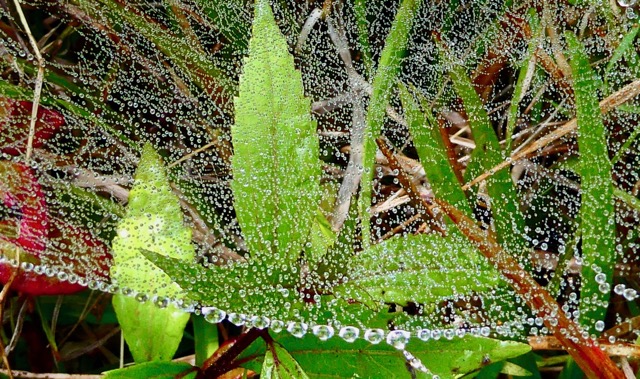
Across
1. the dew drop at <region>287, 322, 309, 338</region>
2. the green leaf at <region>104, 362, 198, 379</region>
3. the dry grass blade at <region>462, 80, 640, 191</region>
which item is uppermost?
the dry grass blade at <region>462, 80, 640, 191</region>

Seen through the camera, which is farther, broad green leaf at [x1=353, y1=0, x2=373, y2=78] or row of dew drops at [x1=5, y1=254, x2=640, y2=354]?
broad green leaf at [x1=353, y1=0, x2=373, y2=78]

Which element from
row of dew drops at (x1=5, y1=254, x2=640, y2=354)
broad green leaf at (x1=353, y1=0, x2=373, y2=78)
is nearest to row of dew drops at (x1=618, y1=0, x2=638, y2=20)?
broad green leaf at (x1=353, y1=0, x2=373, y2=78)

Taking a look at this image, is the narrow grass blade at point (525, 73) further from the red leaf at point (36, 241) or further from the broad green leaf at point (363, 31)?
the red leaf at point (36, 241)

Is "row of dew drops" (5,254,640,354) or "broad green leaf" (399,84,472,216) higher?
"broad green leaf" (399,84,472,216)

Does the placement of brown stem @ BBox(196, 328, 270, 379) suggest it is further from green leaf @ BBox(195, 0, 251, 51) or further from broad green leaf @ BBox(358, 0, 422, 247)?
green leaf @ BBox(195, 0, 251, 51)

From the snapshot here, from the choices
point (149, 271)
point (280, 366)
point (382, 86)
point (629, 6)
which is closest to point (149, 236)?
point (149, 271)

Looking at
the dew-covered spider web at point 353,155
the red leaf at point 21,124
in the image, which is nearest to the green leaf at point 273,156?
the dew-covered spider web at point 353,155

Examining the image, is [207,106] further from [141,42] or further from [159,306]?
[159,306]
